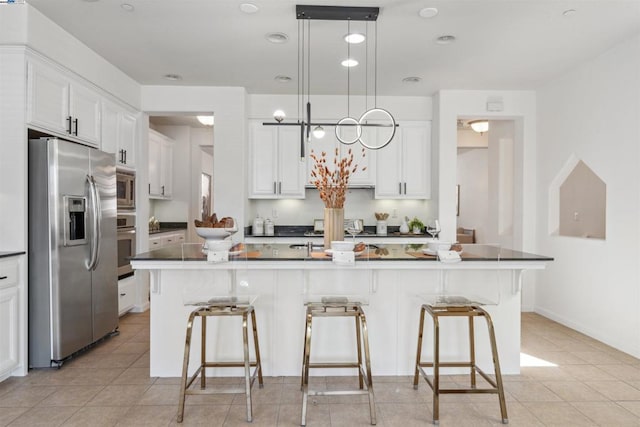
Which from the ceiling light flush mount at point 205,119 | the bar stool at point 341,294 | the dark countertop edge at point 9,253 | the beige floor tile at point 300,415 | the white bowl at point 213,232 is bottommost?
the beige floor tile at point 300,415

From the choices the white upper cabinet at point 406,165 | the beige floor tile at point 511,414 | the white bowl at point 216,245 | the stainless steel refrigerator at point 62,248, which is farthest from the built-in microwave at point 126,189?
the beige floor tile at point 511,414

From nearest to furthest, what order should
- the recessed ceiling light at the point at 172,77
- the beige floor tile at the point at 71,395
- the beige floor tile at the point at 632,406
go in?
the beige floor tile at the point at 632,406, the beige floor tile at the point at 71,395, the recessed ceiling light at the point at 172,77

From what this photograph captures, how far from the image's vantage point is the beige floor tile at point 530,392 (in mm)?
2727

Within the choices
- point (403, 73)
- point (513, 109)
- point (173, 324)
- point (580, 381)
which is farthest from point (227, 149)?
point (580, 381)

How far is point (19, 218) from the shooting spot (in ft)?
10.1

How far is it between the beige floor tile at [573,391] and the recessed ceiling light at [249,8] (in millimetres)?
3459

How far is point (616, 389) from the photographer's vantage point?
289 centimetres

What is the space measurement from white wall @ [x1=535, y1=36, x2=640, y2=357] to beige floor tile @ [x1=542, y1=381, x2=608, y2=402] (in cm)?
109

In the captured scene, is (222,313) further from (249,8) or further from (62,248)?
(249,8)

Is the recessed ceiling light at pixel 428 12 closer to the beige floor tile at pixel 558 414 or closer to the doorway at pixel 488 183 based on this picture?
the doorway at pixel 488 183

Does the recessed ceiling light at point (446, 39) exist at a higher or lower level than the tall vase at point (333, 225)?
higher

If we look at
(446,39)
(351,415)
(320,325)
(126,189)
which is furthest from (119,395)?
(446,39)

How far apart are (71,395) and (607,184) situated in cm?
482

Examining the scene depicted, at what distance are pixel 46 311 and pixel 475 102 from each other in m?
5.02
